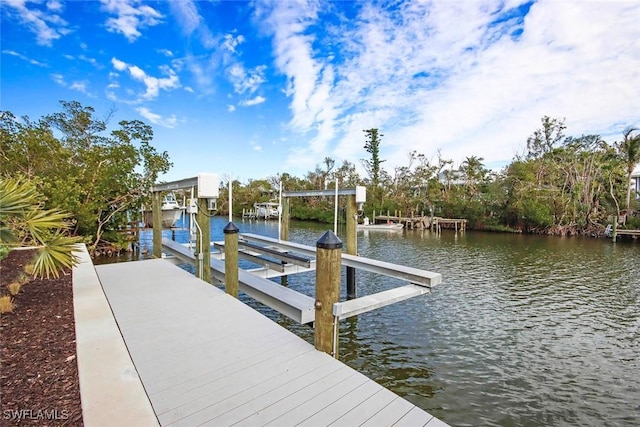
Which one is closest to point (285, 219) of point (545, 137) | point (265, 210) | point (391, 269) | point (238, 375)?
point (391, 269)

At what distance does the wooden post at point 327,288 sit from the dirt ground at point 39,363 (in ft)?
5.91

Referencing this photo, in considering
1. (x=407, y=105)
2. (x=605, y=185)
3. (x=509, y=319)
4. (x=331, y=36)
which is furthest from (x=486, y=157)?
(x=509, y=319)

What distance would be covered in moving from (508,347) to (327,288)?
352cm

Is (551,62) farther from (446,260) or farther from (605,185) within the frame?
(605,185)

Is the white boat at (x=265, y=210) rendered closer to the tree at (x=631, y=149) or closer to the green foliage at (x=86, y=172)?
the green foliage at (x=86, y=172)

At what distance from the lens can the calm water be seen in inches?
131

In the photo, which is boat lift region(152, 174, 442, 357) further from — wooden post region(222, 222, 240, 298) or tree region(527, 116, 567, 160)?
tree region(527, 116, 567, 160)

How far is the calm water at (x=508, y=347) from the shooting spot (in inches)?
131

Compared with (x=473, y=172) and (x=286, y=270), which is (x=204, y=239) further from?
(x=473, y=172)

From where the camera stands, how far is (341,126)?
1808 cm

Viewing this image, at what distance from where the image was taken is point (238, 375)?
7.80ft

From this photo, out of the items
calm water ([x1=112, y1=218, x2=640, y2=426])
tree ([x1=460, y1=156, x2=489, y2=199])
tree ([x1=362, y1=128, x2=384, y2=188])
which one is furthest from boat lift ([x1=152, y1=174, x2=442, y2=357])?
tree ([x1=362, y1=128, x2=384, y2=188])

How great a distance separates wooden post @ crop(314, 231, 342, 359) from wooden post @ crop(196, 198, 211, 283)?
2.71 meters

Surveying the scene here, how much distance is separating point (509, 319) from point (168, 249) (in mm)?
7687
